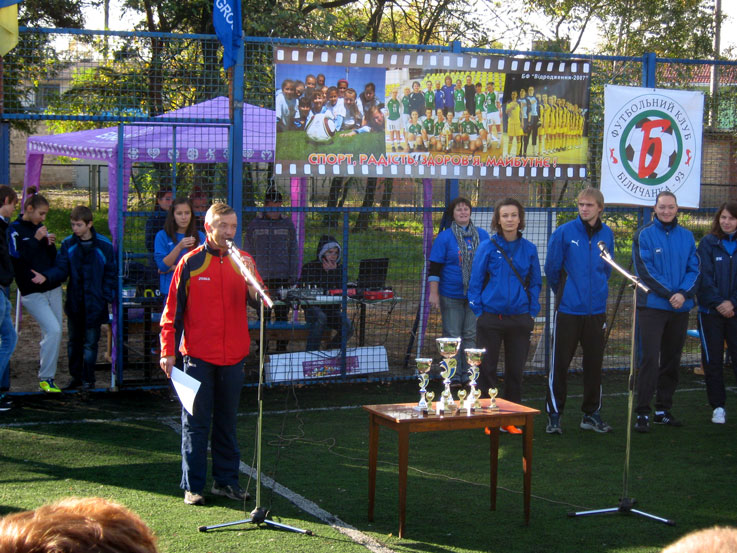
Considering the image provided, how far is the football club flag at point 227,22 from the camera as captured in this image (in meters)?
8.31

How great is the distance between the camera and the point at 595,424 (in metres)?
7.82

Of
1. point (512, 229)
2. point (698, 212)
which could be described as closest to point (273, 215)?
point (512, 229)

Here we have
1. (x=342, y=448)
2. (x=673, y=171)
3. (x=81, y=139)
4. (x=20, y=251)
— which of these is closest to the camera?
(x=342, y=448)

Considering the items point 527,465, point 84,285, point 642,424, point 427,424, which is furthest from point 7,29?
point 642,424

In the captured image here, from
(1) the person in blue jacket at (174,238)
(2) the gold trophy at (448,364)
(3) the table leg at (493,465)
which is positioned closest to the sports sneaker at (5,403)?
(1) the person in blue jacket at (174,238)

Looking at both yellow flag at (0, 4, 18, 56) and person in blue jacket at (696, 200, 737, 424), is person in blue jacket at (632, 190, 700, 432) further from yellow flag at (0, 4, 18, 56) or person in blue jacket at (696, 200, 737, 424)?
yellow flag at (0, 4, 18, 56)

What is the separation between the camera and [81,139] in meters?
12.3

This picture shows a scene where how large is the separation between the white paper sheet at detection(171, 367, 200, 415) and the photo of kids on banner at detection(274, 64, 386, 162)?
11.5 feet

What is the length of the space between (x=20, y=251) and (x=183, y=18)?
326 inches

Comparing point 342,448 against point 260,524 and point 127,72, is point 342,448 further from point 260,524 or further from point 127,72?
point 127,72

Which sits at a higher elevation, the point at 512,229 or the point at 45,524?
the point at 512,229

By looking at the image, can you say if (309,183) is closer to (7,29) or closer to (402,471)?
(7,29)

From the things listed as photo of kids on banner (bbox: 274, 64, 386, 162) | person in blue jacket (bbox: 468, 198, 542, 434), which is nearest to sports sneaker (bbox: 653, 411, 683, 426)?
person in blue jacket (bbox: 468, 198, 542, 434)

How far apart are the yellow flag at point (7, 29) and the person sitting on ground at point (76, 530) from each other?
6927 mm
